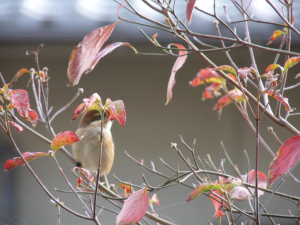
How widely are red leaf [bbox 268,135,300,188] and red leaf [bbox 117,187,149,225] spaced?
24 centimetres

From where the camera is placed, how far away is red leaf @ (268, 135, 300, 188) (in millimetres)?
626

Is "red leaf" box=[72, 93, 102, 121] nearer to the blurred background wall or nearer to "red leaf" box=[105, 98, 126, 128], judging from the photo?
"red leaf" box=[105, 98, 126, 128]

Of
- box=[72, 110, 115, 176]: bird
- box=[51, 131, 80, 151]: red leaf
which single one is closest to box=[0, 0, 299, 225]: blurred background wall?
box=[72, 110, 115, 176]: bird

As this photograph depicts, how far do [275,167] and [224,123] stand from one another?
2.22 metres

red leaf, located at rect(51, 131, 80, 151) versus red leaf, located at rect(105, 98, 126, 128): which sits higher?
red leaf, located at rect(105, 98, 126, 128)

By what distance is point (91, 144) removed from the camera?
1.59m

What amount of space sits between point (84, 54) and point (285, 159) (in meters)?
0.42

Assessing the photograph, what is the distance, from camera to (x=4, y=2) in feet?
7.82

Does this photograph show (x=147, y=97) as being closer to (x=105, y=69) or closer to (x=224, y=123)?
(x=105, y=69)

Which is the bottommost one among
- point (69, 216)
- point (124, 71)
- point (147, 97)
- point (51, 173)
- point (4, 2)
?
point (69, 216)

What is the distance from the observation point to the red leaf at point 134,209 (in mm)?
640

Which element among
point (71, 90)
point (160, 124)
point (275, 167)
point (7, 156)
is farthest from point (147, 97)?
point (275, 167)

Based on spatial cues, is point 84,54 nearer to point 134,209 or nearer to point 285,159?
point 134,209

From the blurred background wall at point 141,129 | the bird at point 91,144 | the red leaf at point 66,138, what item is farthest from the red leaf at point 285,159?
the blurred background wall at point 141,129
